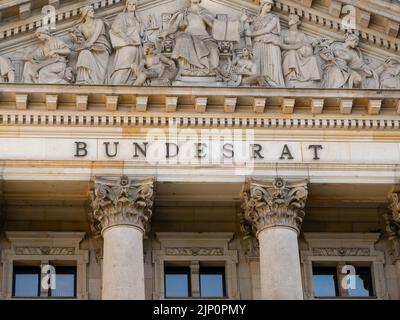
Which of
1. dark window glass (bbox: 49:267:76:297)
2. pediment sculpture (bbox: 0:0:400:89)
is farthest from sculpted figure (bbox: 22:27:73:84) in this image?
dark window glass (bbox: 49:267:76:297)

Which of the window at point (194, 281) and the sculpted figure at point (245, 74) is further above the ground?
the sculpted figure at point (245, 74)

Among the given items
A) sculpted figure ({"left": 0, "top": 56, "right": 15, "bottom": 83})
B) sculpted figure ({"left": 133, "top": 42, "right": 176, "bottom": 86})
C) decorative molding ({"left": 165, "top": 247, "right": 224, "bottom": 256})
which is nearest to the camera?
sculpted figure ({"left": 0, "top": 56, "right": 15, "bottom": 83})

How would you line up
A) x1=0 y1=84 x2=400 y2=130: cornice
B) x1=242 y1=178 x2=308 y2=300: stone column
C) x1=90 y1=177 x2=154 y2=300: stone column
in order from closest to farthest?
x1=90 y1=177 x2=154 y2=300: stone column → x1=242 y1=178 x2=308 y2=300: stone column → x1=0 y1=84 x2=400 y2=130: cornice

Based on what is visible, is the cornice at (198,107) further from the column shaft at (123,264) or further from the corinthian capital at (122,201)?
the column shaft at (123,264)

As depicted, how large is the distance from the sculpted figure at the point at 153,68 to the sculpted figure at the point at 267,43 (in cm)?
219

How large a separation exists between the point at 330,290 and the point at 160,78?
6.93m

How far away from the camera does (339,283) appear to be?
1475 inches

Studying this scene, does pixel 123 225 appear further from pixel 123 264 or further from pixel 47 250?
pixel 47 250

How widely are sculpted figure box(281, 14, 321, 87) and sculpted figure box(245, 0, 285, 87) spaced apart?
19 centimetres

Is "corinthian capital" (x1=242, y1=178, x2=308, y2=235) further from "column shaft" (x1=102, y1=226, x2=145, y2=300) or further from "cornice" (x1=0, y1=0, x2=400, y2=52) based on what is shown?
"cornice" (x1=0, y1=0, x2=400, y2=52)

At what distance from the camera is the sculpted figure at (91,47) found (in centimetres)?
3612

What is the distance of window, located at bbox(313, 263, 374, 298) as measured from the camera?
37344 millimetres

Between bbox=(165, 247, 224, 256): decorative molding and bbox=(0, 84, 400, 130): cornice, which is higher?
bbox=(0, 84, 400, 130): cornice

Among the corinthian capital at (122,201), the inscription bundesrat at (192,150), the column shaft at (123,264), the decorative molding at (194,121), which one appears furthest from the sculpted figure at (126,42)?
the column shaft at (123,264)
